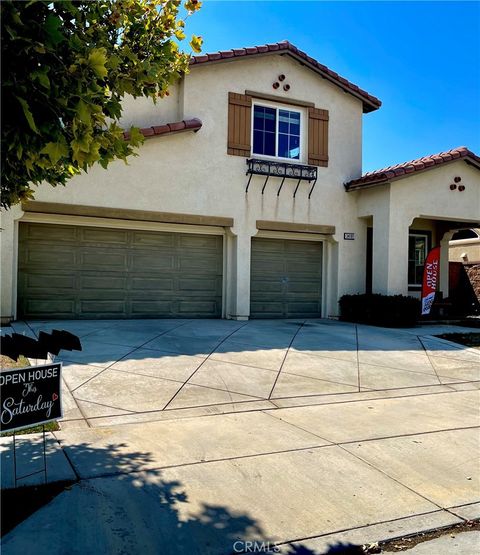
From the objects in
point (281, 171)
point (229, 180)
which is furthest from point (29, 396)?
point (281, 171)

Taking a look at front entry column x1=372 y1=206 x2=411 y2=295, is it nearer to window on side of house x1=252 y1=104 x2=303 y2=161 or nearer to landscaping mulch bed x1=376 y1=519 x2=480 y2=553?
window on side of house x1=252 y1=104 x2=303 y2=161

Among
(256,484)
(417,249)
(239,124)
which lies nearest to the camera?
(256,484)

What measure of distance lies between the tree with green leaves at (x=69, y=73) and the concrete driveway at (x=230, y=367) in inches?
121

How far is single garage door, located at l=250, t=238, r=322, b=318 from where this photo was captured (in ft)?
43.4

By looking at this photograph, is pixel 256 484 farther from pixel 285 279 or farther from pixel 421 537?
pixel 285 279

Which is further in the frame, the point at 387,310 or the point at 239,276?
the point at 239,276

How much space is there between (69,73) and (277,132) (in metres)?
11.2

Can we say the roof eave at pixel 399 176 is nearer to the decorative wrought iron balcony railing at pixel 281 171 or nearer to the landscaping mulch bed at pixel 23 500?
the decorative wrought iron balcony railing at pixel 281 171

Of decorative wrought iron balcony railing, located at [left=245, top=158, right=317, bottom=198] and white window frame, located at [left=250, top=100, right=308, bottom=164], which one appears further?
white window frame, located at [left=250, top=100, right=308, bottom=164]

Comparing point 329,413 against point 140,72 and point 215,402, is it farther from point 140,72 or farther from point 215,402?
point 140,72

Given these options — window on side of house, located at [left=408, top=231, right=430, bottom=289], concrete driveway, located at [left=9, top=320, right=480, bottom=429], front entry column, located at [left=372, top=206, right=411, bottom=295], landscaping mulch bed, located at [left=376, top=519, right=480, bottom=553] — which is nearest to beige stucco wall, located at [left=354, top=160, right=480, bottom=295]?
front entry column, located at [left=372, top=206, right=411, bottom=295]

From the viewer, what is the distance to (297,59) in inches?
524

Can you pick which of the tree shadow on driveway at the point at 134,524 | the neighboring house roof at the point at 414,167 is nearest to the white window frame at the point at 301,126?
the neighboring house roof at the point at 414,167

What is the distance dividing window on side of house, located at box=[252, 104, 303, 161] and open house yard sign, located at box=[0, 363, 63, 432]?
10.4 metres
